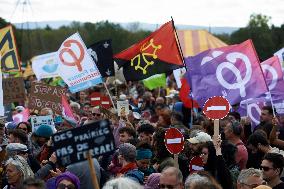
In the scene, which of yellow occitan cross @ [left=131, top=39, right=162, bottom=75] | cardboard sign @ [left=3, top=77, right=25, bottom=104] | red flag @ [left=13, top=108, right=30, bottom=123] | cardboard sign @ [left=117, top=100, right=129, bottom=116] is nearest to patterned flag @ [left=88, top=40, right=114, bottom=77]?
yellow occitan cross @ [left=131, top=39, right=162, bottom=75]

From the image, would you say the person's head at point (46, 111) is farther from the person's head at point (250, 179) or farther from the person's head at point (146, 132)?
the person's head at point (250, 179)

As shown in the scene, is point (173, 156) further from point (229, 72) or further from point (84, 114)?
point (84, 114)

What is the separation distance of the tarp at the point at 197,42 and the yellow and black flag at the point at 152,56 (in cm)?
1419

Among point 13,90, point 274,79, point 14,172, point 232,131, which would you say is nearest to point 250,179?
point 14,172

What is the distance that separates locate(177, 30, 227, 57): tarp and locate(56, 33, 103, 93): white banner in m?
13.8

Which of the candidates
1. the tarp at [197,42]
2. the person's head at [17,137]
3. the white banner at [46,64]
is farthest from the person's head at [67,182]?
the tarp at [197,42]

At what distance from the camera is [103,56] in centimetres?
1315

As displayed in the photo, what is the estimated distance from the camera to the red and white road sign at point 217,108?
7.78 meters

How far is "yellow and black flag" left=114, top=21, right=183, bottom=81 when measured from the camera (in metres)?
11.7

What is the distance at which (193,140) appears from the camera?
7035 mm

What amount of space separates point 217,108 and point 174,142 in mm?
914

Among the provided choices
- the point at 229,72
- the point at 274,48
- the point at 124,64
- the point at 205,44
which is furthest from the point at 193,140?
the point at 274,48

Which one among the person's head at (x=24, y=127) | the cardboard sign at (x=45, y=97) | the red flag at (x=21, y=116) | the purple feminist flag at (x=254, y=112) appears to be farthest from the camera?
the red flag at (x=21, y=116)

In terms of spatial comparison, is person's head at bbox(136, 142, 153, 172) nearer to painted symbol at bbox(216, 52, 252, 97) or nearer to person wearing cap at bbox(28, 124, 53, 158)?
person wearing cap at bbox(28, 124, 53, 158)
